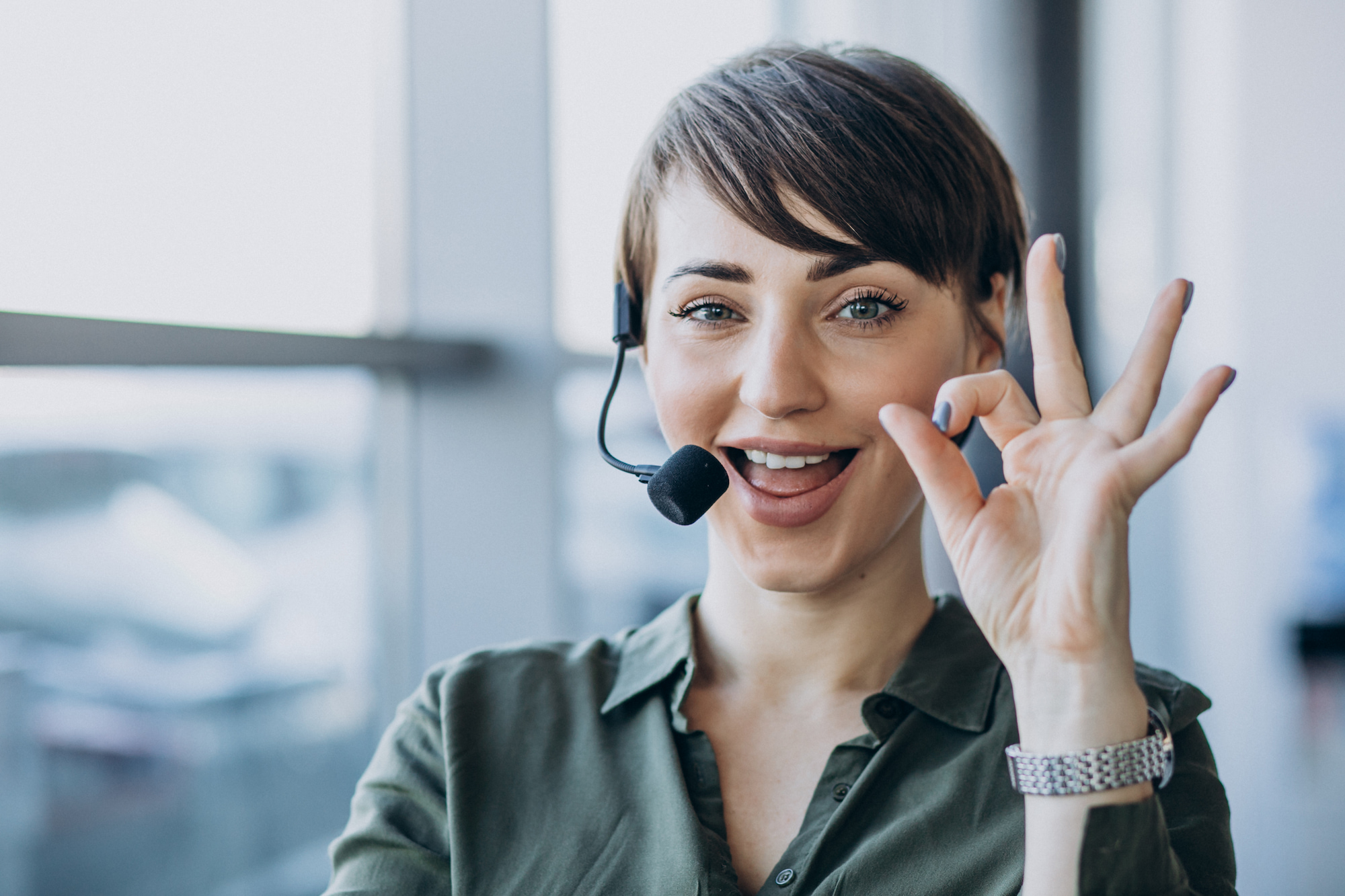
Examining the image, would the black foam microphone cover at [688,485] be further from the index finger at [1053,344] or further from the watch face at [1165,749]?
the watch face at [1165,749]

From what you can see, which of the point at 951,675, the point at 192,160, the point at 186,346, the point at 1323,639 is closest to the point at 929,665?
the point at 951,675

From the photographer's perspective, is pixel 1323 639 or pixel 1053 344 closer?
pixel 1053 344

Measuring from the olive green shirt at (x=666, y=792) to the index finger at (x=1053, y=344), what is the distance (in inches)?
14.1

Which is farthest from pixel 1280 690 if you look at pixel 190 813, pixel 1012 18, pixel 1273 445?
pixel 190 813

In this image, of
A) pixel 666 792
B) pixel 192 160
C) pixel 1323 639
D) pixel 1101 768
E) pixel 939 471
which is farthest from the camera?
pixel 1323 639

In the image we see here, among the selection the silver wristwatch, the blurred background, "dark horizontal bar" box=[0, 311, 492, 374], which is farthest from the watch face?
"dark horizontal bar" box=[0, 311, 492, 374]

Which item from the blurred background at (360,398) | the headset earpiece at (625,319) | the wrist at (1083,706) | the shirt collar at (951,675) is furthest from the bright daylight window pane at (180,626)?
the wrist at (1083,706)

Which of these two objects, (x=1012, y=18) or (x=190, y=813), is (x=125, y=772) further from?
Answer: (x=1012, y=18)

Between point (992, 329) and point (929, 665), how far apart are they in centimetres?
41

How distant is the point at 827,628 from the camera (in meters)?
1.28

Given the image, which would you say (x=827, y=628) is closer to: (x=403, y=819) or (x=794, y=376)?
(x=794, y=376)

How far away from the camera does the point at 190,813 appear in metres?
1.77

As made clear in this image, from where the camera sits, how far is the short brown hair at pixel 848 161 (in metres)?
1.16

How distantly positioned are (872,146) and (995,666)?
60 cm
